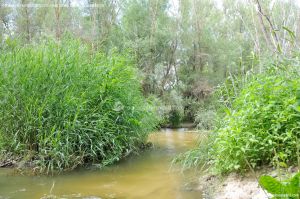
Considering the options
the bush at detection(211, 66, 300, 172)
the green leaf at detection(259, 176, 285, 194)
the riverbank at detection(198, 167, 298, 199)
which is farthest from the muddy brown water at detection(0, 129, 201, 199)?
the green leaf at detection(259, 176, 285, 194)

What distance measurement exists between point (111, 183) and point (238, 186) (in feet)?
6.01

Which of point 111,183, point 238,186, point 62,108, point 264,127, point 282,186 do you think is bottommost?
point 111,183

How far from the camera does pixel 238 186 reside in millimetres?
3535

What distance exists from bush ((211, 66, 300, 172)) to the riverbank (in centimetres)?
10

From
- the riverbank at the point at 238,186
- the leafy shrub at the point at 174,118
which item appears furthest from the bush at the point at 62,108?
the leafy shrub at the point at 174,118

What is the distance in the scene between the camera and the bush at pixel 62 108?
5121mm

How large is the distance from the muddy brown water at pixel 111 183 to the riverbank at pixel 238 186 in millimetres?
201

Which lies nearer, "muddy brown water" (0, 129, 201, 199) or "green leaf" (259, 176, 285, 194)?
"green leaf" (259, 176, 285, 194)

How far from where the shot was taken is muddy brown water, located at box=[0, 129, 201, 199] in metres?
3.98

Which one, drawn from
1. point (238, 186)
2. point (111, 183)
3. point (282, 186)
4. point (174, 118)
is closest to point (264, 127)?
point (238, 186)

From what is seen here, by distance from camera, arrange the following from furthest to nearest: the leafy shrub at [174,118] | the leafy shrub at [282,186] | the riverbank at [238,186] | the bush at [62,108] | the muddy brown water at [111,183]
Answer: the leafy shrub at [174,118]
the bush at [62,108]
the muddy brown water at [111,183]
the riverbank at [238,186]
the leafy shrub at [282,186]

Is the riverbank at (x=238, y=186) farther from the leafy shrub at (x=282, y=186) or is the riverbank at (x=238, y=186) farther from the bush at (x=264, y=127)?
the leafy shrub at (x=282, y=186)

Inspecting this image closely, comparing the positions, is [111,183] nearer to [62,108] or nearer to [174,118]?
[62,108]

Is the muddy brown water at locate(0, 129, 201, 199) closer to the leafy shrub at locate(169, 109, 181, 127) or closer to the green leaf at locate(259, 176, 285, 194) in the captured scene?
the green leaf at locate(259, 176, 285, 194)
